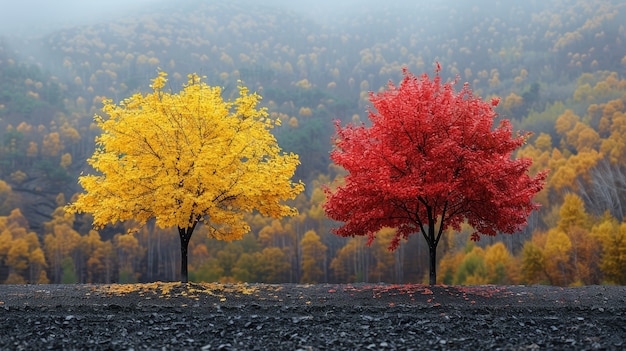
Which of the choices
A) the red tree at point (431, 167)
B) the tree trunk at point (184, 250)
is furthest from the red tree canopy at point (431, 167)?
the tree trunk at point (184, 250)

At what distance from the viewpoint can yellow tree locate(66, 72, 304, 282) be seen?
55.4 feet

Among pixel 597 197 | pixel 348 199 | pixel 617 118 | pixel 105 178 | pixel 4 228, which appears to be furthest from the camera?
pixel 617 118

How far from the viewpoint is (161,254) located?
81312 mm

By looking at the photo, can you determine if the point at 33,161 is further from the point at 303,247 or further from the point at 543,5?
the point at 543,5

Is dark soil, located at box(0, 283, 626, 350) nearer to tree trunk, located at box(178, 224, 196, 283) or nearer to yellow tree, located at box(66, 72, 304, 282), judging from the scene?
tree trunk, located at box(178, 224, 196, 283)

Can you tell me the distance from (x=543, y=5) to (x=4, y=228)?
6696 inches

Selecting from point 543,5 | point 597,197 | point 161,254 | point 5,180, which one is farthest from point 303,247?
point 543,5

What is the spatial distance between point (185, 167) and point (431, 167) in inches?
299

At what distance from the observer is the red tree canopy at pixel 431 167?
15.9 m

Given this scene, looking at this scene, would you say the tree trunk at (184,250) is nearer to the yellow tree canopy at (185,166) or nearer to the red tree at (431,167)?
the yellow tree canopy at (185,166)

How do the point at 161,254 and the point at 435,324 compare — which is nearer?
the point at 435,324

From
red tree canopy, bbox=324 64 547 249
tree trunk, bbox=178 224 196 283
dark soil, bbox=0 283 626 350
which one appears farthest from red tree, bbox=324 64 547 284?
tree trunk, bbox=178 224 196 283

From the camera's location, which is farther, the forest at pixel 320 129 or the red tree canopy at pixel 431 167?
the forest at pixel 320 129

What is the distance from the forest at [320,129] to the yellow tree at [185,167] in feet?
6.42
